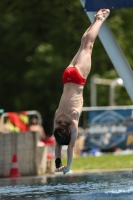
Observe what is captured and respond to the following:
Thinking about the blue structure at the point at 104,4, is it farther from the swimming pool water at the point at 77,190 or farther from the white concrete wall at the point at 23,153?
the white concrete wall at the point at 23,153

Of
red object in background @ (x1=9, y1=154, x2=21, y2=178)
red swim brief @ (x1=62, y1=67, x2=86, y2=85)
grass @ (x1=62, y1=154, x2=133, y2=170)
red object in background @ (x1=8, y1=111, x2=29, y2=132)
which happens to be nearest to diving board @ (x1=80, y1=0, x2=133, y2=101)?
red swim brief @ (x1=62, y1=67, x2=86, y2=85)

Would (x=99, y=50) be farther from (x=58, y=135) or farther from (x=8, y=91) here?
(x=58, y=135)

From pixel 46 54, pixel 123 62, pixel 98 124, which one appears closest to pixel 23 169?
pixel 123 62

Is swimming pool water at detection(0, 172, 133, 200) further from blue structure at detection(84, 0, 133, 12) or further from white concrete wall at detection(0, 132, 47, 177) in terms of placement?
white concrete wall at detection(0, 132, 47, 177)

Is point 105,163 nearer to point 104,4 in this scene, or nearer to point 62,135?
point 104,4

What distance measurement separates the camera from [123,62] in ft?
38.0

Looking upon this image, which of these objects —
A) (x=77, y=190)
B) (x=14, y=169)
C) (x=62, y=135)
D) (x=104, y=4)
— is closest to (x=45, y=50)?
(x=14, y=169)

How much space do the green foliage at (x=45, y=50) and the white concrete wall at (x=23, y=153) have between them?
48.8ft

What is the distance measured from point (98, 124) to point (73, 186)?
13153mm

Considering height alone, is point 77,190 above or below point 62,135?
below

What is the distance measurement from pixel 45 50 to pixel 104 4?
61.5 feet

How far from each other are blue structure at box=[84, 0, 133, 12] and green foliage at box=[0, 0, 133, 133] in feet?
58.4

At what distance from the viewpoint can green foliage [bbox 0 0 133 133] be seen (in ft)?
100

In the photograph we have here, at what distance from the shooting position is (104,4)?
38.2 ft
